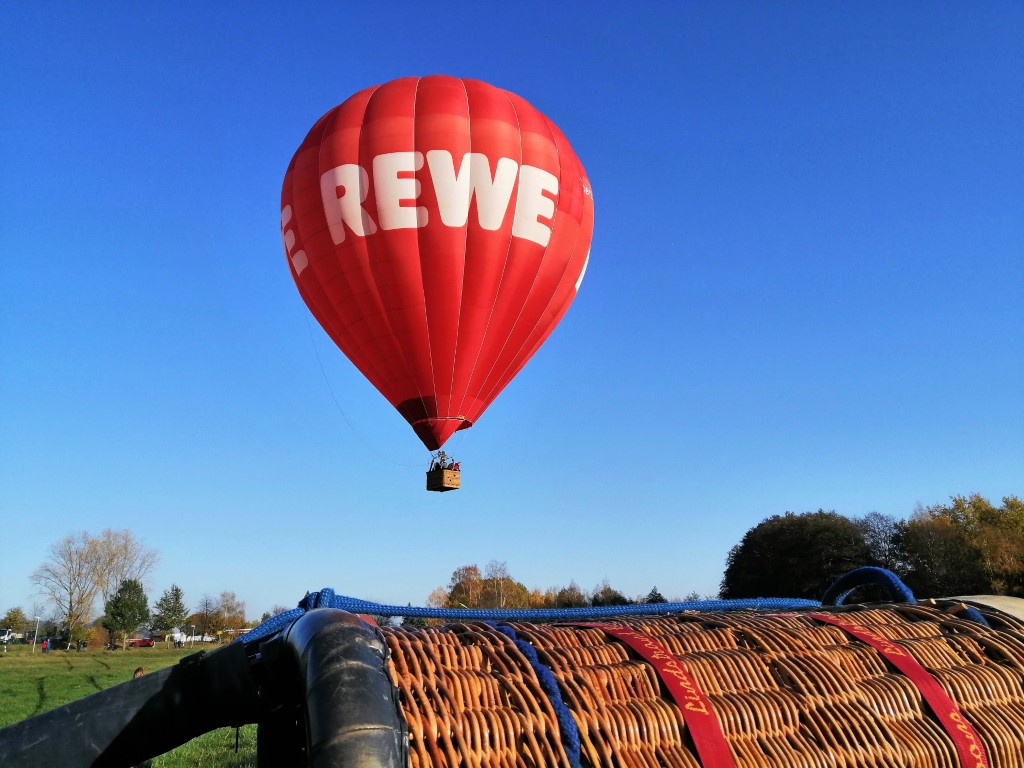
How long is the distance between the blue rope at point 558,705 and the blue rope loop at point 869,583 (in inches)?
42.0

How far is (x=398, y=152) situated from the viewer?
13812 mm

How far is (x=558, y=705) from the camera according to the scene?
1147 millimetres

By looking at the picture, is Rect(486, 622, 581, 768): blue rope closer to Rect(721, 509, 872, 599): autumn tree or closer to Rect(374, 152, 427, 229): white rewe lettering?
Rect(374, 152, 427, 229): white rewe lettering

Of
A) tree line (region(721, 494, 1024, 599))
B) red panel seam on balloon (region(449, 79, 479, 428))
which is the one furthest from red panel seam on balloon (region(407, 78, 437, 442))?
tree line (region(721, 494, 1024, 599))

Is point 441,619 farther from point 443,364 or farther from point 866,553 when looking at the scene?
point 866,553

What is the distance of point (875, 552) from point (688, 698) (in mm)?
41500

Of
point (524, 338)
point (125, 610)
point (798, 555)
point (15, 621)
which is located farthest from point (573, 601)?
point (15, 621)

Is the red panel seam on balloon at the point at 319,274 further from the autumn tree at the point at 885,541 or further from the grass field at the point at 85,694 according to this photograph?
the autumn tree at the point at 885,541

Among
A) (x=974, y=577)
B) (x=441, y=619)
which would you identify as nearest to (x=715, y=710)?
(x=441, y=619)

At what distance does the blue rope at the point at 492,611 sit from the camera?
159 cm

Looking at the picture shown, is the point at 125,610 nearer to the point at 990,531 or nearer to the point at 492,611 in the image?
the point at 990,531

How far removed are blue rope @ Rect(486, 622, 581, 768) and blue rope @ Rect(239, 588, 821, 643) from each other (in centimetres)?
33

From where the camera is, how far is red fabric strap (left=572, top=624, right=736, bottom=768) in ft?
3.85

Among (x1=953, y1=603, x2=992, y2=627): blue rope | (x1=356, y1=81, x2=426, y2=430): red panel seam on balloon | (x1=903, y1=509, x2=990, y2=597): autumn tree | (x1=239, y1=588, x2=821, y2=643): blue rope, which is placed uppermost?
(x1=356, y1=81, x2=426, y2=430): red panel seam on balloon
